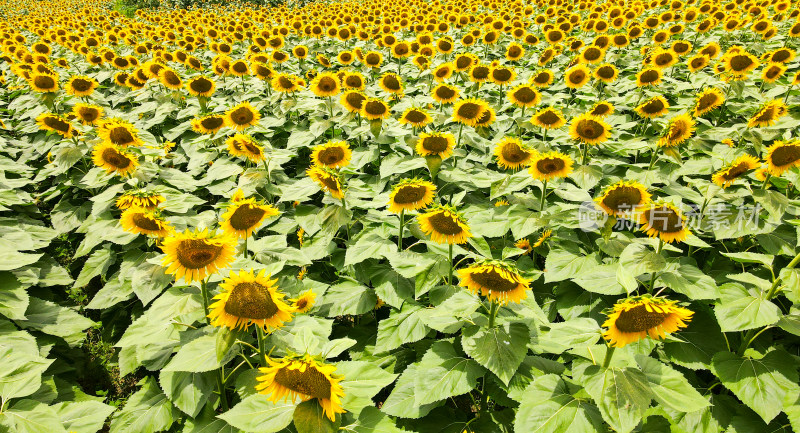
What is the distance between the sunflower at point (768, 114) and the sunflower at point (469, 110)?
10.1 ft

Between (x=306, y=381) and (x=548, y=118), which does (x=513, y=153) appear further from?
(x=306, y=381)

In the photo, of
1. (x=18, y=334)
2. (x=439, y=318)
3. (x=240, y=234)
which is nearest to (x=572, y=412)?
(x=439, y=318)

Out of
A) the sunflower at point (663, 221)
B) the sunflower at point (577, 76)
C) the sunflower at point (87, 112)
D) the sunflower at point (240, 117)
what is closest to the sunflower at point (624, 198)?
the sunflower at point (663, 221)

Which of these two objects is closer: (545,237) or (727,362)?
(727,362)

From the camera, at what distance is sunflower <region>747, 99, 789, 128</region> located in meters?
4.61

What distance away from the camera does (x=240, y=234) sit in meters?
2.99

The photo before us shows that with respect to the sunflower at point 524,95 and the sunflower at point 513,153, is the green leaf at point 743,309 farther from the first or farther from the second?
the sunflower at point 524,95

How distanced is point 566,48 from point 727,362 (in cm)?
857

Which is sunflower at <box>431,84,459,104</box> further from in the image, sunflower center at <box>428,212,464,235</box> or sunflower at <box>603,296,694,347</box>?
sunflower at <box>603,296,694,347</box>

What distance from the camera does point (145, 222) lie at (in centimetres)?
323

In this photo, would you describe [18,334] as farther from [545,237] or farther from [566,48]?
[566,48]

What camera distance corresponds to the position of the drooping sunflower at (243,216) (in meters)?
2.89

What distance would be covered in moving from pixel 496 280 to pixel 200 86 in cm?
564

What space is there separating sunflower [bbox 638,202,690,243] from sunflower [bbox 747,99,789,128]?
293 cm
